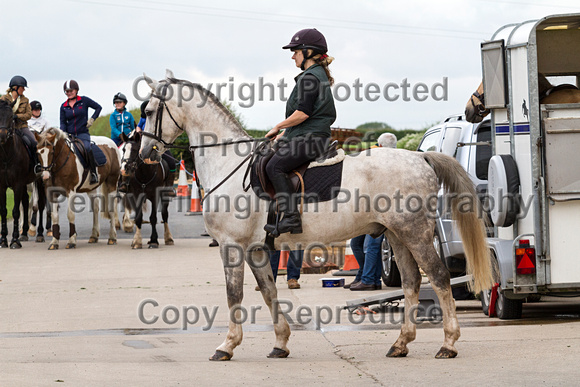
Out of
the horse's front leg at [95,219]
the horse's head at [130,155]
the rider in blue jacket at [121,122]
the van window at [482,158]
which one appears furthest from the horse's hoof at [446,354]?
the rider in blue jacket at [121,122]

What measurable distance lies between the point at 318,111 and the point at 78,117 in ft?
39.7

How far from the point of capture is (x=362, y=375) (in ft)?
22.2

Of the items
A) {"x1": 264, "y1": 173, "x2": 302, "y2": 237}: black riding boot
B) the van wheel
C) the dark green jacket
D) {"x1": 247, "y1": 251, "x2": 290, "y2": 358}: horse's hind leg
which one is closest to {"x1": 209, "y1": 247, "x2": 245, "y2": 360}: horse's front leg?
{"x1": 247, "y1": 251, "x2": 290, "y2": 358}: horse's hind leg

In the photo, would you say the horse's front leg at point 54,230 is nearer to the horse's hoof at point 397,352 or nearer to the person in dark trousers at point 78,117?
the person in dark trousers at point 78,117

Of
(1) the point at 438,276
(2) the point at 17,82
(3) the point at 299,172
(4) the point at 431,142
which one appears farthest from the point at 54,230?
(1) the point at 438,276

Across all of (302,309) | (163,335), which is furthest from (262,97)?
(163,335)

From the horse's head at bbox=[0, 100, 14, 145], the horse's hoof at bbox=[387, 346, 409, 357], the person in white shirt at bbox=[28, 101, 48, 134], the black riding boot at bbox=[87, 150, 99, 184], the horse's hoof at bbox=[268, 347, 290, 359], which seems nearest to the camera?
the horse's hoof at bbox=[387, 346, 409, 357]

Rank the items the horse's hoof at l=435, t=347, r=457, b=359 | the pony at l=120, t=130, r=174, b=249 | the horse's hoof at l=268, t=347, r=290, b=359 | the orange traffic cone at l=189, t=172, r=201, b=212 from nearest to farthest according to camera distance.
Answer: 1. the horse's hoof at l=435, t=347, r=457, b=359
2. the horse's hoof at l=268, t=347, r=290, b=359
3. the pony at l=120, t=130, r=174, b=249
4. the orange traffic cone at l=189, t=172, r=201, b=212

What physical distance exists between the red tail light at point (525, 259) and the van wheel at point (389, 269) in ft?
13.8

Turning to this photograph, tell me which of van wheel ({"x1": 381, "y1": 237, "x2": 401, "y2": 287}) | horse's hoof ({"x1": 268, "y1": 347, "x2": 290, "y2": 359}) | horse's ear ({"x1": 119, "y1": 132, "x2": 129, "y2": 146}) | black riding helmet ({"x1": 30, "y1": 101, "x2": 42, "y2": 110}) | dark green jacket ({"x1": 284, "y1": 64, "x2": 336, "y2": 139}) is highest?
black riding helmet ({"x1": 30, "y1": 101, "x2": 42, "y2": 110})

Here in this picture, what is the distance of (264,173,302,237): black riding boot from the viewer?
750cm

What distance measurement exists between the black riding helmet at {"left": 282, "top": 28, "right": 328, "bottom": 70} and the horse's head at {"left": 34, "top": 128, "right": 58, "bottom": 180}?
1103cm

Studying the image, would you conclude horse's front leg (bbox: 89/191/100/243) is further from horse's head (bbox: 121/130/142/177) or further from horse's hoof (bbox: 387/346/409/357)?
horse's hoof (bbox: 387/346/409/357)

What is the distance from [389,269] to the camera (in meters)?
12.8
